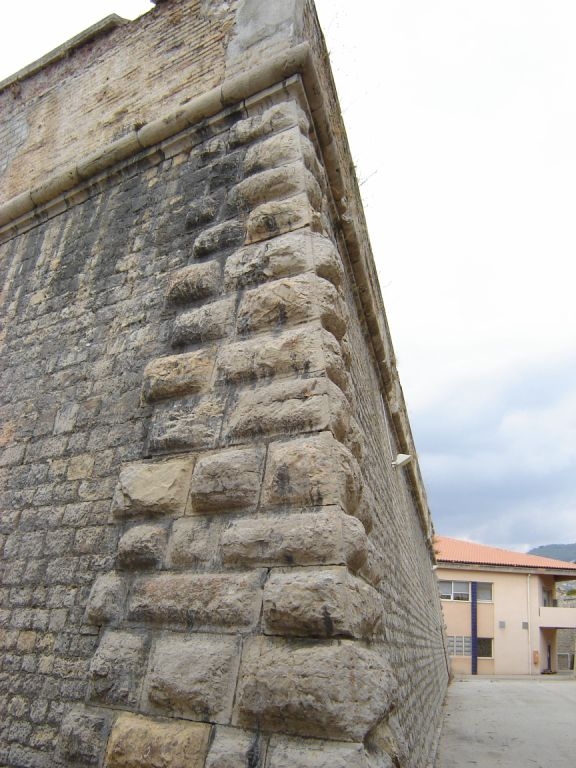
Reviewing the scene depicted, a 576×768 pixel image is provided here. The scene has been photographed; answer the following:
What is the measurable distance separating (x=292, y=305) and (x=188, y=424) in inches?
31.0

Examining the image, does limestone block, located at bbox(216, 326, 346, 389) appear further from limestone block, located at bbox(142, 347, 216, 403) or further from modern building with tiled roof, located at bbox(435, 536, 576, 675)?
modern building with tiled roof, located at bbox(435, 536, 576, 675)

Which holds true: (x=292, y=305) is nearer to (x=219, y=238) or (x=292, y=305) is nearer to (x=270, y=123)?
(x=219, y=238)

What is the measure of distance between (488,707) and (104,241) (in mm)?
12278

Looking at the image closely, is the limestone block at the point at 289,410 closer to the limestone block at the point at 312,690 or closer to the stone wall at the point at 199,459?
the stone wall at the point at 199,459

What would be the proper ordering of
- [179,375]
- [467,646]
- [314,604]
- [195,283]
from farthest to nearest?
[467,646], [195,283], [179,375], [314,604]

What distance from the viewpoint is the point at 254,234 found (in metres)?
3.10

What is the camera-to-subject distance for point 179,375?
286 cm

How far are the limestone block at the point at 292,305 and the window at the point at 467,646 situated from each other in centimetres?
2656

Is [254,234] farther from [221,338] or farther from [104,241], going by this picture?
[104,241]

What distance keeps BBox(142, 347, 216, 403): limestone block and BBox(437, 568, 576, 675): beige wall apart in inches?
1007

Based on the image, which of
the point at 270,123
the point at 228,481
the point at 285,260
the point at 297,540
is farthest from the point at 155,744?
the point at 270,123

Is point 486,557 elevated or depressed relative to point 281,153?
elevated

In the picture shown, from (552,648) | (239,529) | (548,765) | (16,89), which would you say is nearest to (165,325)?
(239,529)

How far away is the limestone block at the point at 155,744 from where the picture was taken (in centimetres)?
192
